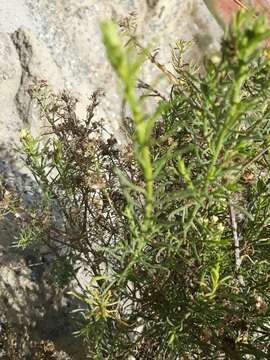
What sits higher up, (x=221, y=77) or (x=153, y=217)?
(x=221, y=77)

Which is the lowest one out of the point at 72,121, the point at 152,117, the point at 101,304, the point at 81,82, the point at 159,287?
the point at 159,287

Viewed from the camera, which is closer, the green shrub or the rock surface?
the green shrub

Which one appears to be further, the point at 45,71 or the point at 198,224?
the point at 45,71

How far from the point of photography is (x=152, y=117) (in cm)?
79

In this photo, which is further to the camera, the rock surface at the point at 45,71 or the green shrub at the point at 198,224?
the rock surface at the point at 45,71

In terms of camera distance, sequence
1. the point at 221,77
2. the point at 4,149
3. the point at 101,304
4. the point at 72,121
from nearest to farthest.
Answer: the point at 221,77
the point at 101,304
the point at 72,121
the point at 4,149

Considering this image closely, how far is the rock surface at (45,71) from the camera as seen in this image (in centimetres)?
327

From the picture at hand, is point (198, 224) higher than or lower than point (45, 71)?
lower

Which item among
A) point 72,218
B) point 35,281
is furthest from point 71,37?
point 72,218

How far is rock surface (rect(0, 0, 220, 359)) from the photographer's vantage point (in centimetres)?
327

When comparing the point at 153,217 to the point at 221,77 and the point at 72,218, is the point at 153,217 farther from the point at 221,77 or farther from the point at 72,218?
the point at 72,218

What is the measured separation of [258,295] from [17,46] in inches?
177

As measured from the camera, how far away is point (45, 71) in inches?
213

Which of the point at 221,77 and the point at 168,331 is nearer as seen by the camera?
the point at 221,77
